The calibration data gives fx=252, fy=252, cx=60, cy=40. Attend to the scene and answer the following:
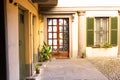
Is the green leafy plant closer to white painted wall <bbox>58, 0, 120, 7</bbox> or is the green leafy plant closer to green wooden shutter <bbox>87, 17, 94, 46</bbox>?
green wooden shutter <bbox>87, 17, 94, 46</bbox>

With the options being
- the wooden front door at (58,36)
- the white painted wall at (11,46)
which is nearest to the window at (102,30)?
the wooden front door at (58,36)

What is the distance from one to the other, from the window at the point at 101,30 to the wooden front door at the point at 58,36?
1.50 metres

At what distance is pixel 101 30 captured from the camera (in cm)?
1288

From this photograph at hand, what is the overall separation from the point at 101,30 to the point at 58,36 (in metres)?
2.22

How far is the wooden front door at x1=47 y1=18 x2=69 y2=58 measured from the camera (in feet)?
41.8

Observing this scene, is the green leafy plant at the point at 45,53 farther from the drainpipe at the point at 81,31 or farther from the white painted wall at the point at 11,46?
the white painted wall at the point at 11,46

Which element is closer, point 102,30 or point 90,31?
point 90,31

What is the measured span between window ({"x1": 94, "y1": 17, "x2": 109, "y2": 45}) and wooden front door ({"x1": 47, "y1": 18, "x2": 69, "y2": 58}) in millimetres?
1500

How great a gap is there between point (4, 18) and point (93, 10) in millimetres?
8984

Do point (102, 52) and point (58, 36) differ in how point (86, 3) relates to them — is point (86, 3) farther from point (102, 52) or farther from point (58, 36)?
point (102, 52)

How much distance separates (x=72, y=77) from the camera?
7.69 metres

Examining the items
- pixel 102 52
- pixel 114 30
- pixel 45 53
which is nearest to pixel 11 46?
pixel 45 53

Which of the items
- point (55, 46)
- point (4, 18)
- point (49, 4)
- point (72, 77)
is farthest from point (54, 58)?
point (4, 18)

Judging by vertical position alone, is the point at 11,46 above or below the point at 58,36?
below
